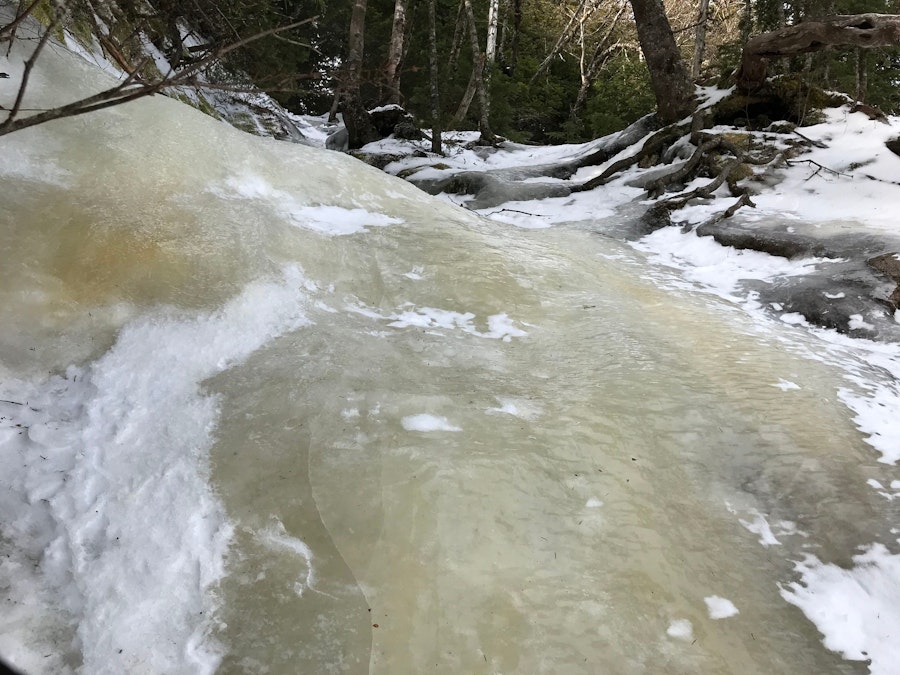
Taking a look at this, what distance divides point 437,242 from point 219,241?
5.42ft

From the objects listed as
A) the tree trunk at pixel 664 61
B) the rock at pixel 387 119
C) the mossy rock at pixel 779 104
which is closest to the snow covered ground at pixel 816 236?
the mossy rock at pixel 779 104

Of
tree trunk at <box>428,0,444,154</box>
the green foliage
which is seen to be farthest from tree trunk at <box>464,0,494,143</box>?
the green foliage

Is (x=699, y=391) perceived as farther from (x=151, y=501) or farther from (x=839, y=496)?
(x=151, y=501)

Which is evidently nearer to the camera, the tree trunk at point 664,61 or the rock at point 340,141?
the tree trunk at point 664,61

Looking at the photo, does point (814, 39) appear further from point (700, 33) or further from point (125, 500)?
point (125, 500)

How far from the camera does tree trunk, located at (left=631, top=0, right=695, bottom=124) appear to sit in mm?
8109

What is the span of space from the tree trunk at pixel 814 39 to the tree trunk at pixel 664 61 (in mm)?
814

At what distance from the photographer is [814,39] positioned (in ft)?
22.1

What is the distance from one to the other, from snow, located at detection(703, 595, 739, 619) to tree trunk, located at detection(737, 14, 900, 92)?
7.59 meters

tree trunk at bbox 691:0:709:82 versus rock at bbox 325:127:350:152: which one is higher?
tree trunk at bbox 691:0:709:82

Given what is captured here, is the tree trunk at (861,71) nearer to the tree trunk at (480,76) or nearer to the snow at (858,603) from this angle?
the tree trunk at (480,76)

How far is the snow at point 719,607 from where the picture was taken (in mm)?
1676

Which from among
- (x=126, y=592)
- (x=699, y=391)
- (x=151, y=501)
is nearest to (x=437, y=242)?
(x=699, y=391)

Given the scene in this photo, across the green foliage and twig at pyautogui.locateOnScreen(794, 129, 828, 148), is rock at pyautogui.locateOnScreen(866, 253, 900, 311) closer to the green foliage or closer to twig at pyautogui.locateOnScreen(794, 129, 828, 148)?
twig at pyautogui.locateOnScreen(794, 129, 828, 148)
